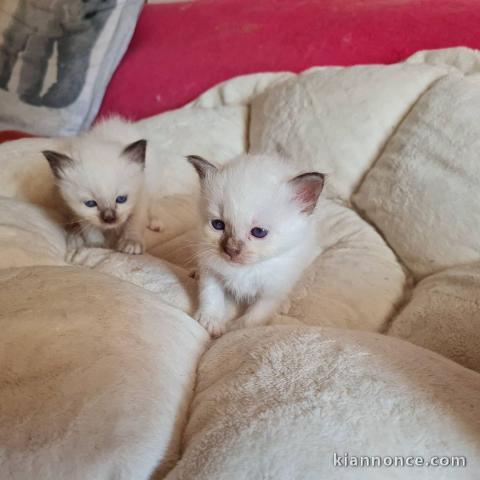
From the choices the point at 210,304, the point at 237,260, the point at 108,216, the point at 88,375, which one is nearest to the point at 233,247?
the point at 237,260

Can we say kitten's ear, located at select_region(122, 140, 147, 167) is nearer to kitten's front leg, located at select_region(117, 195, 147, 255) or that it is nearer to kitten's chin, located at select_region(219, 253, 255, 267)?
kitten's front leg, located at select_region(117, 195, 147, 255)

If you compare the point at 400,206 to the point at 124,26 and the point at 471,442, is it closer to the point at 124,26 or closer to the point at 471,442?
the point at 471,442

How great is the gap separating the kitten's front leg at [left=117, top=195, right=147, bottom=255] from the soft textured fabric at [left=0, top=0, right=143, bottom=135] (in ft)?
2.41

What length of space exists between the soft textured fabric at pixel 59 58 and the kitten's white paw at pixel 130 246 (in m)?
0.83

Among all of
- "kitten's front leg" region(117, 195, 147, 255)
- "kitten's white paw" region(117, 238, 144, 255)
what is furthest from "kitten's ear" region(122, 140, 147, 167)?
"kitten's white paw" region(117, 238, 144, 255)

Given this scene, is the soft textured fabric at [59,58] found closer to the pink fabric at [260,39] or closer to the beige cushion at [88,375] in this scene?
the pink fabric at [260,39]

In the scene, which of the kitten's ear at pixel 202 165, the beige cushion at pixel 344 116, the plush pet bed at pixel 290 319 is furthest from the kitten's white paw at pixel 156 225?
the kitten's ear at pixel 202 165

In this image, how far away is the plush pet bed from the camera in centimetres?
73

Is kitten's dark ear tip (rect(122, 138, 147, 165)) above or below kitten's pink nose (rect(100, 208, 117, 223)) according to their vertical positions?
above

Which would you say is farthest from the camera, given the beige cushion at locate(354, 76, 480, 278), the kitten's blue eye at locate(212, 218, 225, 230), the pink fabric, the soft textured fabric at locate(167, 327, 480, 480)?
the pink fabric

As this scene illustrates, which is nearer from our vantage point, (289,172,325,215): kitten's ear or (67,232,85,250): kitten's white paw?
(289,172,325,215): kitten's ear

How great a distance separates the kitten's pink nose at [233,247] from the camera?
1093 millimetres

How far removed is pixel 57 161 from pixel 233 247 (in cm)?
66

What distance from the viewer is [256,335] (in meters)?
1.02
